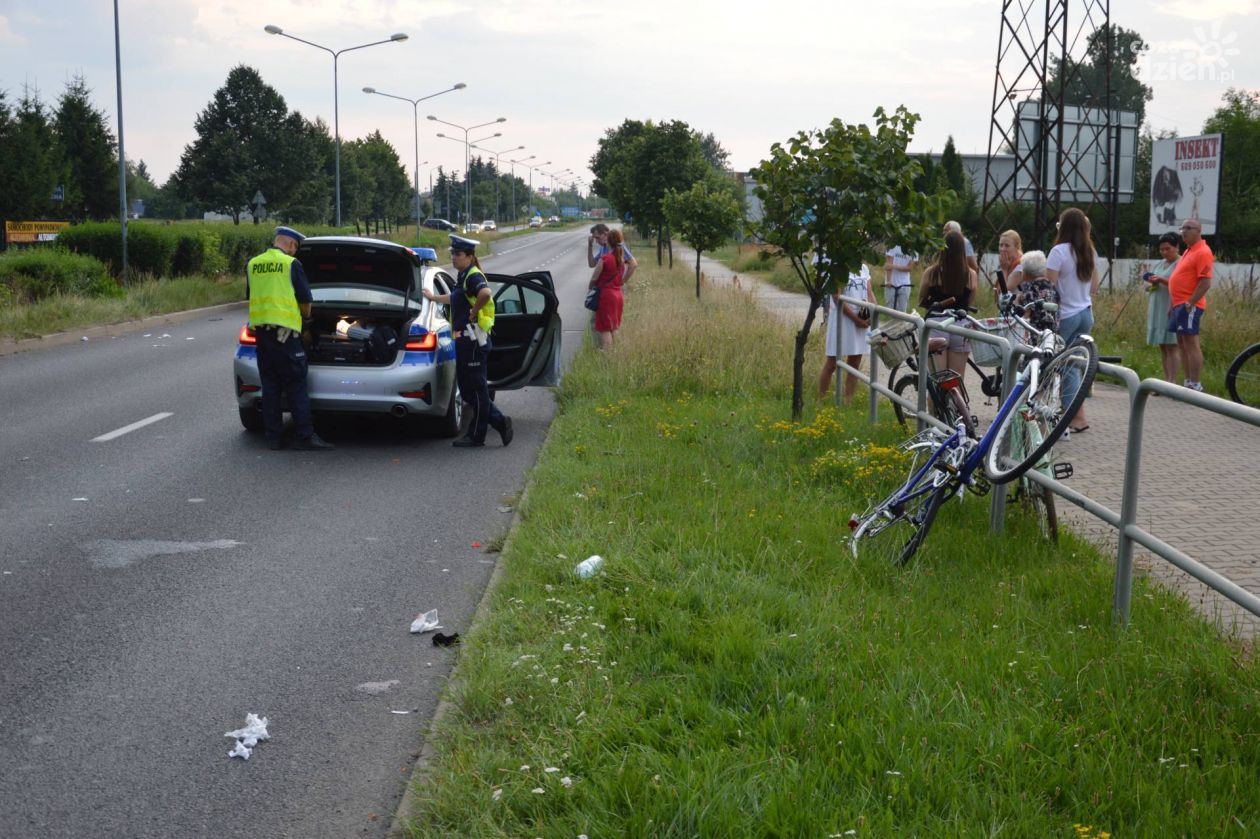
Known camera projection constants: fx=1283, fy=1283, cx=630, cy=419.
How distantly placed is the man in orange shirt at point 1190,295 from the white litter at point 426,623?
8.73m

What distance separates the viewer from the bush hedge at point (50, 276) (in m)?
22.5

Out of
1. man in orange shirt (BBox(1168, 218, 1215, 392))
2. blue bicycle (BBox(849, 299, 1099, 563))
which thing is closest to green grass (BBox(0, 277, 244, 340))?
man in orange shirt (BBox(1168, 218, 1215, 392))

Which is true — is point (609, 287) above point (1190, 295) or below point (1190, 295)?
below

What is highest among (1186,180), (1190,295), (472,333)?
(1186,180)

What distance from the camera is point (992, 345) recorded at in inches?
290

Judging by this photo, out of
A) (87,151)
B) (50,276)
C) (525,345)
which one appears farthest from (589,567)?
(87,151)

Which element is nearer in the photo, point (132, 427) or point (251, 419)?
point (251, 419)

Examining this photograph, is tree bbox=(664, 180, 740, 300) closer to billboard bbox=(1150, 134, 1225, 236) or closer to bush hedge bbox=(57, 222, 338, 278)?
billboard bbox=(1150, 134, 1225, 236)

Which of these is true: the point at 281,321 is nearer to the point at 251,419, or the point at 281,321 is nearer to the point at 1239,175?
the point at 251,419

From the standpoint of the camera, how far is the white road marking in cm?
1077

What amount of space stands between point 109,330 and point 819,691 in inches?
787

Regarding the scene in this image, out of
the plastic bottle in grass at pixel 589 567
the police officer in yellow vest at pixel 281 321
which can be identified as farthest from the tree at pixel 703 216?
the plastic bottle in grass at pixel 589 567

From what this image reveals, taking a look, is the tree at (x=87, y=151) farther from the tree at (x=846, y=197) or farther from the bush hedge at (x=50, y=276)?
the tree at (x=846, y=197)

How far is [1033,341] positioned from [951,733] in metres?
4.12
